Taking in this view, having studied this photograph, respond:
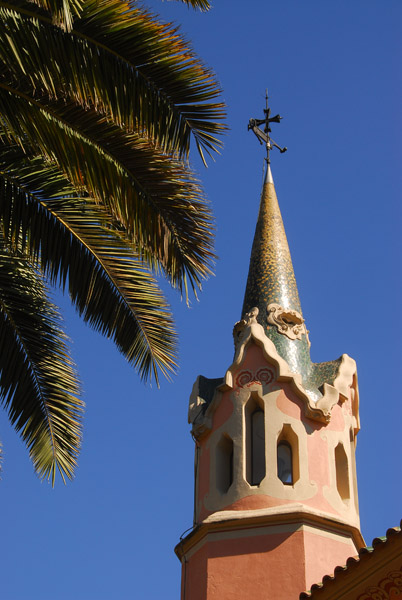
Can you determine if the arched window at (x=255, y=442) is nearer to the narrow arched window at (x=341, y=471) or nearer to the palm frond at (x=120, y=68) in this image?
the narrow arched window at (x=341, y=471)

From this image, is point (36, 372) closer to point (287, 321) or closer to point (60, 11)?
point (60, 11)

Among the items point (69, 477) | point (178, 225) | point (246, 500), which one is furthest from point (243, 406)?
point (178, 225)

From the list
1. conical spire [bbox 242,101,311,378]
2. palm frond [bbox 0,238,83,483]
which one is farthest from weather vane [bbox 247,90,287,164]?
palm frond [bbox 0,238,83,483]

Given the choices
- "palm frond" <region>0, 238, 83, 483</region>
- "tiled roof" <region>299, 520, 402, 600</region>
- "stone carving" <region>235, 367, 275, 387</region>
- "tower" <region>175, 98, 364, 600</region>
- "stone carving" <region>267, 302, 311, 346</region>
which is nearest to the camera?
"tiled roof" <region>299, 520, 402, 600</region>

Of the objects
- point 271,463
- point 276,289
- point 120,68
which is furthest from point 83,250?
point 276,289

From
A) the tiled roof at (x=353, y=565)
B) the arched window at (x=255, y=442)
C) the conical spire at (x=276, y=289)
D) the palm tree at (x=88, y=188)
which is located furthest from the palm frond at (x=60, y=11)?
the conical spire at (x=276, y=289)

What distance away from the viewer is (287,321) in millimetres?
16016

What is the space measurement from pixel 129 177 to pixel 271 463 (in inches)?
279

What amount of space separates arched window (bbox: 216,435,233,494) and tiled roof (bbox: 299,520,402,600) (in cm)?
517

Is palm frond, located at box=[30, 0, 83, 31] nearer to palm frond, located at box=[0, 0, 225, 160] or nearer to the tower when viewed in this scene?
palm frond, located at box=[0, 0, 225, 160]

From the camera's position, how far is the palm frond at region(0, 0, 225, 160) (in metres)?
7.07

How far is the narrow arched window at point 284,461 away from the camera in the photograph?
48.0 ft

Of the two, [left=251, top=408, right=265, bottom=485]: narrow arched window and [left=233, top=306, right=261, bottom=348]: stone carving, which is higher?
[left=233, top=306, right=261, bottom=348]: stone carving

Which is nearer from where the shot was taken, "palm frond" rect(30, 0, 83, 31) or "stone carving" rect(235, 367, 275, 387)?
"palm frond" rect(30, 0, 83, 31)
